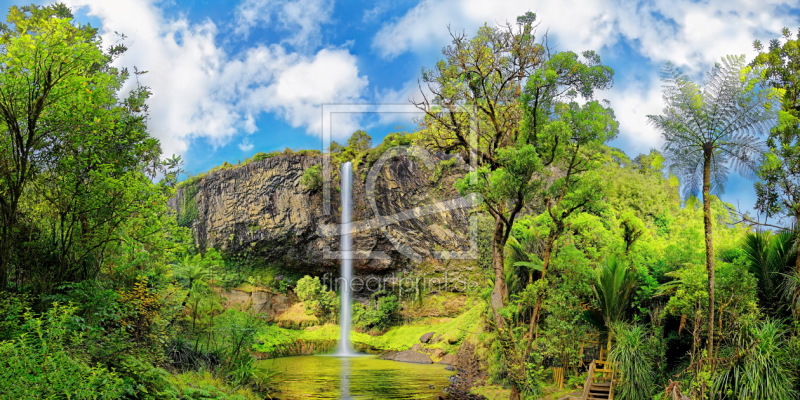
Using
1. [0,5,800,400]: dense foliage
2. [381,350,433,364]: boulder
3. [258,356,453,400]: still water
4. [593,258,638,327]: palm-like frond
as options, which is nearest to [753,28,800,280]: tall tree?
[0,5,800,400]: dense foliage

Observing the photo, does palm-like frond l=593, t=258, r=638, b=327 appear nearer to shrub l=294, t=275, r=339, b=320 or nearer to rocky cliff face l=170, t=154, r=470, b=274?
rocky cliff face l=170, t=154, r=470, b=274

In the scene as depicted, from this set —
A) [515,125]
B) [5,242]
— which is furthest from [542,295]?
[5,242]

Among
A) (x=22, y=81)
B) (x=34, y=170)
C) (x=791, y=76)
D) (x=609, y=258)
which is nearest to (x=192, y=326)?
(x=34, y=170)

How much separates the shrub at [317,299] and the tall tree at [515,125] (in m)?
19.9

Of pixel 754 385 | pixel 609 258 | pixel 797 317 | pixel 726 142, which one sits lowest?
pixel 754 385

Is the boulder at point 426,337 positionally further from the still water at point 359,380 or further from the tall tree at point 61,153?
the tall tree at point 61,153

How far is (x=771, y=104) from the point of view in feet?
32.9

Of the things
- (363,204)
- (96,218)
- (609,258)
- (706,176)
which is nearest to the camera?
(96,218)

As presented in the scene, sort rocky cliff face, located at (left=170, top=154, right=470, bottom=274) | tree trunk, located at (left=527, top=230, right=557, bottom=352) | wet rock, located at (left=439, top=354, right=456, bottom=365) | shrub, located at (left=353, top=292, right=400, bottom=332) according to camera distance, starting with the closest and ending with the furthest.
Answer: tree trunk, located at (left=527, top=230, right=557, bottom=352) → wet rock, located at (left=439, top=354, right=456, bottom=365) → shrub, located at (left=353, top=292, right=400, bottom=332) → rocky cliff face, located at (left=170, top=154, right=470, bottom=274)

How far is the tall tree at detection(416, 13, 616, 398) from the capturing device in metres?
11.8

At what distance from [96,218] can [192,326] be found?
7036 mm

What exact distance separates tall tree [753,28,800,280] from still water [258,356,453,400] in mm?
9114

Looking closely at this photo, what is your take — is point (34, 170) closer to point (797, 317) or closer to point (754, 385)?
point (754, 385)

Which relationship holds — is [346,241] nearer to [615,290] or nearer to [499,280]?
[499,280]
